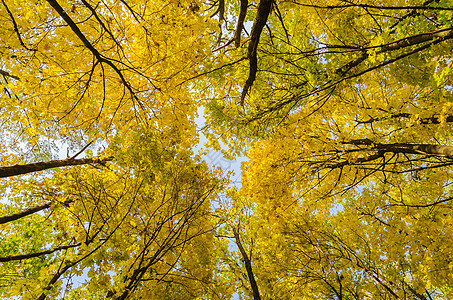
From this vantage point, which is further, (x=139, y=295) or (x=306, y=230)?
(x=306, y=230)

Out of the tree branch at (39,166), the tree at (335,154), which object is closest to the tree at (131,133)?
the tree branch at (39,166)

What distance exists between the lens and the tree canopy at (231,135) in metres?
3.45

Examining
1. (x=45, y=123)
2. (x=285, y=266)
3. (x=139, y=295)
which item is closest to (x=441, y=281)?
(x=285, y=266)

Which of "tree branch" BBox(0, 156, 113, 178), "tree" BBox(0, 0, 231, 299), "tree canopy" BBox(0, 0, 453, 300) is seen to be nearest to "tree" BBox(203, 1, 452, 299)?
"tree canopy" BBox(0, 0, 453, 300)

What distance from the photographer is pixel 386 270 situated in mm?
5938

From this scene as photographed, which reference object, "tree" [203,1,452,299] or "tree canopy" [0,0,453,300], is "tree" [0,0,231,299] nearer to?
"tree canopy" [0,0,453,300]

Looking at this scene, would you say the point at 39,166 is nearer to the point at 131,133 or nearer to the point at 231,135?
the point at 131,133

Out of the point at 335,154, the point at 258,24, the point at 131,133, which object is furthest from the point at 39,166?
the point at 335,154

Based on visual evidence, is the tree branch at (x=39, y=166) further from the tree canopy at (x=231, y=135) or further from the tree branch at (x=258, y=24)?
the tree branch at (x=258, y=24)

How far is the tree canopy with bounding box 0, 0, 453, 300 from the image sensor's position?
3.45 metres

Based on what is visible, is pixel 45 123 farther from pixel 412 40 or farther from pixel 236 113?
pixel 412 40

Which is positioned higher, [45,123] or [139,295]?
[45,123]

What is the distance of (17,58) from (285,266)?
7.99 metres

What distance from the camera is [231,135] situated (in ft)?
18.3
